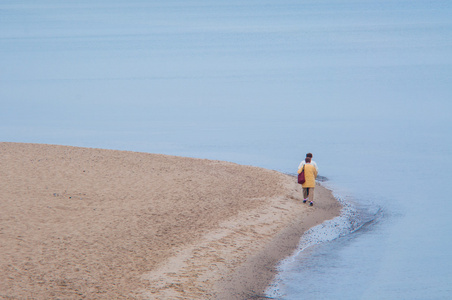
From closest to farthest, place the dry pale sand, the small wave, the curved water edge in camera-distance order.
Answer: the dry pale sand
the curved water edge
the small wave

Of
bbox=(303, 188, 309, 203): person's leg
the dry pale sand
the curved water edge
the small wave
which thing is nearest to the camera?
the dry pale sand

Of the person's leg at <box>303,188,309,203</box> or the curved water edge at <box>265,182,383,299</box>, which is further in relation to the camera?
the person's leg at <box>303,188,309,203</box>

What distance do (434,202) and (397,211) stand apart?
3109 mm

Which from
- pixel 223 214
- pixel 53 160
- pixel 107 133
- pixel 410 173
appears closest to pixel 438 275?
pixel 223 214

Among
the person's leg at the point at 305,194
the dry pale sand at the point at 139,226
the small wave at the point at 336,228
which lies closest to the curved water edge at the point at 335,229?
the small wave at the point at 336,228

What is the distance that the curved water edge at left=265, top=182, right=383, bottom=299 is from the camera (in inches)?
484

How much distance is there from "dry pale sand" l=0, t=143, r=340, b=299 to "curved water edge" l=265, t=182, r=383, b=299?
239 mm

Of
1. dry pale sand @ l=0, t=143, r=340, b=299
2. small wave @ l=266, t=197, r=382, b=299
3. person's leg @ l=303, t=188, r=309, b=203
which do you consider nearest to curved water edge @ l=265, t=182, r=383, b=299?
small wave @ l=266, t=197, r=382, b=299

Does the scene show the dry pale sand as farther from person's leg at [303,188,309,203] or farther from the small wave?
person's leg at [303,188,309,203]

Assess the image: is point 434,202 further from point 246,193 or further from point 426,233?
point 246,193

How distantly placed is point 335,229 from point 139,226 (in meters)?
5.57

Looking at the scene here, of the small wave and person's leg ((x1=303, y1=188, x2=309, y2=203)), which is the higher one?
person's leg ((x1=303, y1=188, x2=309, y2=203))

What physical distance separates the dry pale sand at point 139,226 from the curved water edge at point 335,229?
0.24 metres

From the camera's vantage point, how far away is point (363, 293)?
40.2ft
